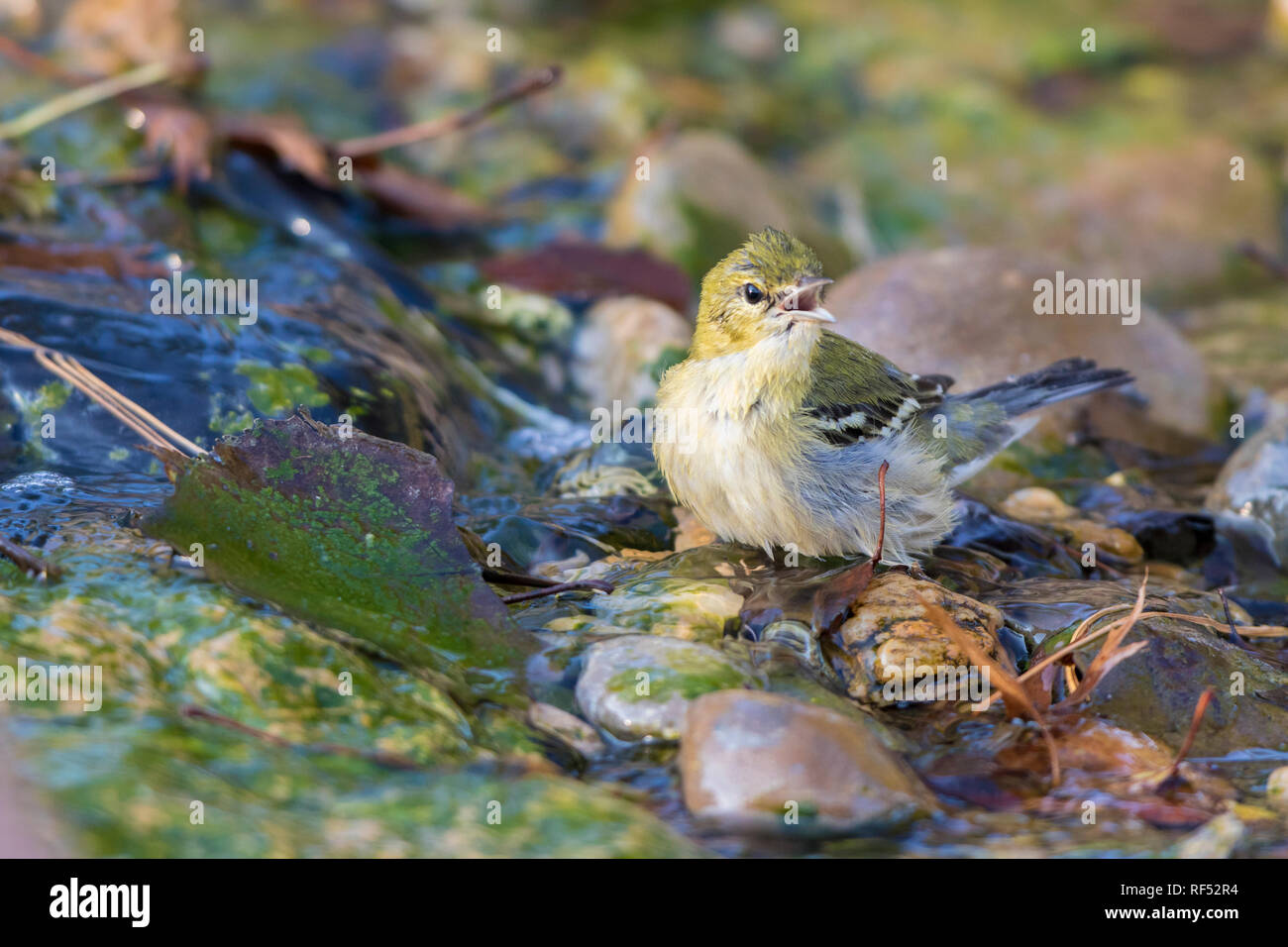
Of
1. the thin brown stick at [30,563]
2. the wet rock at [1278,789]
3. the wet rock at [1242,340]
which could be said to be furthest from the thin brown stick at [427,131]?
the wet rock at [1278,789]

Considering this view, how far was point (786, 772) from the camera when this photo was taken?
11.4 feet

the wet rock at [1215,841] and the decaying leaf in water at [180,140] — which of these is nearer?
the wet rock at [1215,841]

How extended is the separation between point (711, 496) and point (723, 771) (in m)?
1.62

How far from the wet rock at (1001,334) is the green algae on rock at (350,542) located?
3485 millimetres

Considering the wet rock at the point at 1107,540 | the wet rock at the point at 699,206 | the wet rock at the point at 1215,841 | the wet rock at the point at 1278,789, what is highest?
the wet rock at the point at 699,206

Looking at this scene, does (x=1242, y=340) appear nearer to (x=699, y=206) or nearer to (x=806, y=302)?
(x=699, y=206)

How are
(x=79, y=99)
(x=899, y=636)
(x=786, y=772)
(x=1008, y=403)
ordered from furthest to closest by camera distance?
(x=79, y=99)
(x=1008, y=403)
(x=899, y=636)
(x=786, y=772)

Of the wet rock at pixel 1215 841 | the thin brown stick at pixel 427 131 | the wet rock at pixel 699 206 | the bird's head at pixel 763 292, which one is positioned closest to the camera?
the wet rock at pixel 1215 841

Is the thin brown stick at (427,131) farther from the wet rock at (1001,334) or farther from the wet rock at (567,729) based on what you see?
the wet rock at (567,729)

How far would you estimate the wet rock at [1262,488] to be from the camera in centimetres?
592

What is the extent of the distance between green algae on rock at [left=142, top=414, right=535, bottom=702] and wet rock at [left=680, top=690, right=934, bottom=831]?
0.78 m

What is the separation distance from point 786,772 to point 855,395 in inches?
85.9

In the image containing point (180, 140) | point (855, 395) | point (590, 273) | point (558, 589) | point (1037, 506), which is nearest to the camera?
point (558, 589)

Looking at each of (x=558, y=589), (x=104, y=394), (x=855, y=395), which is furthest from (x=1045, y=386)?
(x=104, y=394)
